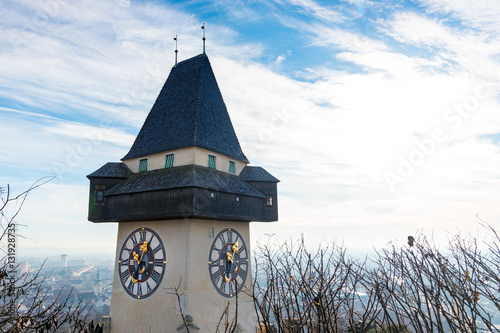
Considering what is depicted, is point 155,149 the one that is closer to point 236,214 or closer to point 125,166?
point 125,166

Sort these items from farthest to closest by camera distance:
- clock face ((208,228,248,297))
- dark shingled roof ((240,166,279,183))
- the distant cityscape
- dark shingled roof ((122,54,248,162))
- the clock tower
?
1. dark shingled roof ((240,166,279,183))
2. dark shingled roof ((122,54,248,162))
3. clock face ((208,228,248,297))
4. the clock tower
5. the distant cityscape

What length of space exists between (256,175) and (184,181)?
167 inches

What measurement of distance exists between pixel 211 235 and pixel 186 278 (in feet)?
6.38

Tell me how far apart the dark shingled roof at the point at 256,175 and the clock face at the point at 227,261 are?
2483mm

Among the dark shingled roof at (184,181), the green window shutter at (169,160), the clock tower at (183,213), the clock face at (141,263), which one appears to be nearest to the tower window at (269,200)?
the clock tower at (183,213)

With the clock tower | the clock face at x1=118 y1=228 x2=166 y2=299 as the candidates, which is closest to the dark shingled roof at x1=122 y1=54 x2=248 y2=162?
the clock tower

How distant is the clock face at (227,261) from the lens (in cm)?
1332

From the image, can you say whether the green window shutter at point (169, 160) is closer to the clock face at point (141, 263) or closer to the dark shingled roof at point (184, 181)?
the dark shingled roof at point (184, 181)

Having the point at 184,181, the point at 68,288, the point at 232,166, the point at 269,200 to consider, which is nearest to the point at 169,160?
the point at 184,181

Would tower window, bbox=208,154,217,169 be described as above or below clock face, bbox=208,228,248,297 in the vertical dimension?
above

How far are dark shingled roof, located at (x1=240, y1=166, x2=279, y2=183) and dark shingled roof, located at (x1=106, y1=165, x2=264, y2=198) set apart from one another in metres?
0.60

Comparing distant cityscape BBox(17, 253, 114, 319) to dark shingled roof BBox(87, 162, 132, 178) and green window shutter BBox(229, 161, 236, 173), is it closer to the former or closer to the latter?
dark shingled roof BBox(87, 162, 132, 178)

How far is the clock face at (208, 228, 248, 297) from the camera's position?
13.3 m

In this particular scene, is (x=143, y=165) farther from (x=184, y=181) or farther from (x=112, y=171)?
(x=184, y=181)
